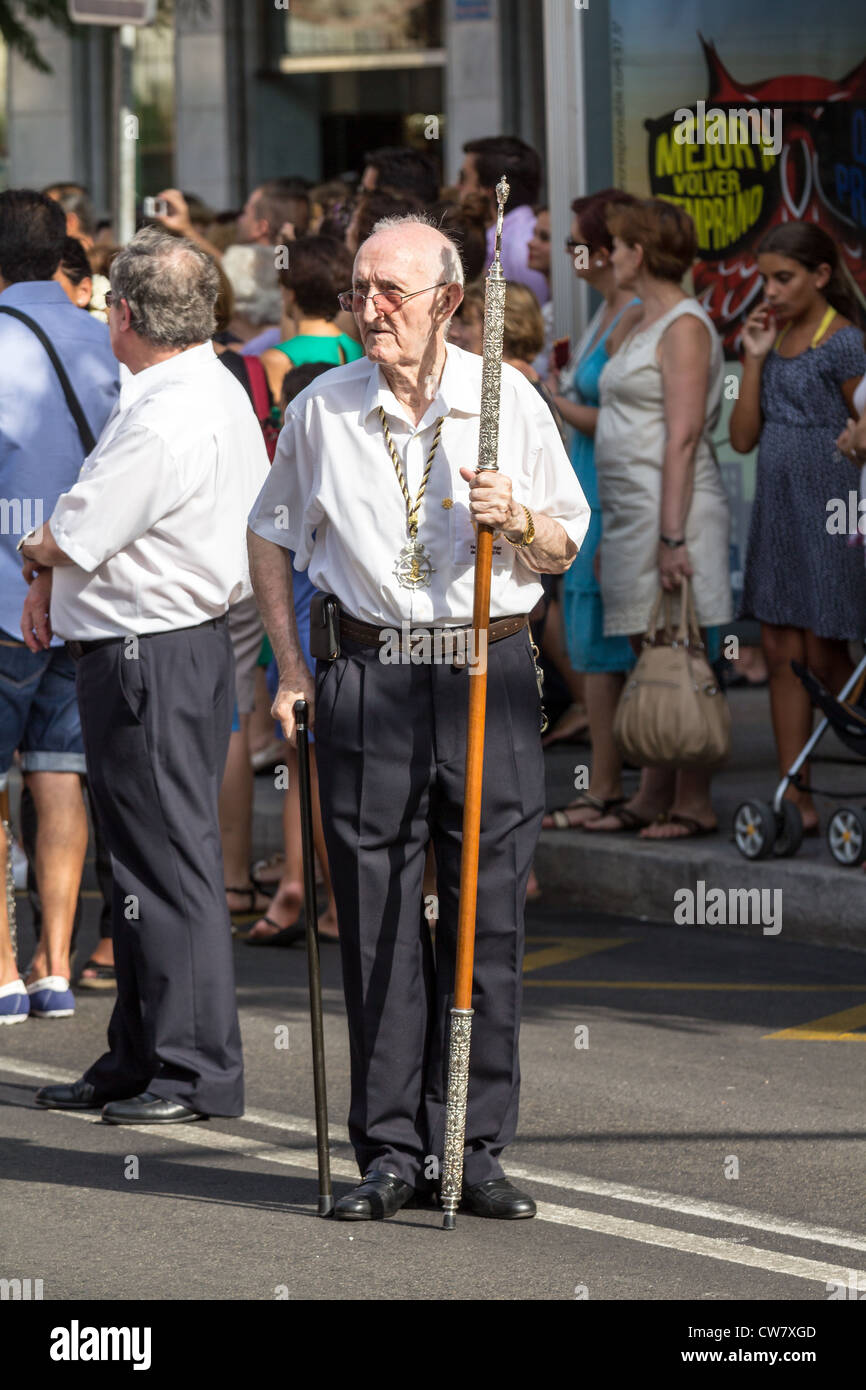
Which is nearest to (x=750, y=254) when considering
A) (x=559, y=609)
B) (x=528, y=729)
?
(x=559, y=609)

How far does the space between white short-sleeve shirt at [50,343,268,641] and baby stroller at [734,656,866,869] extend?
265 cm

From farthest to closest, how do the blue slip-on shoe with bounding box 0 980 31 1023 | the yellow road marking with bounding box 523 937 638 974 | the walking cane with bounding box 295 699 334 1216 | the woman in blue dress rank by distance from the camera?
the woman in blue dress < the yellow road marking with bounding box 523 937 638 974 < the blue slip-on shoe with bounding box 0 980 31 1023 < the walking cane with bounding box 295 699 334 1216

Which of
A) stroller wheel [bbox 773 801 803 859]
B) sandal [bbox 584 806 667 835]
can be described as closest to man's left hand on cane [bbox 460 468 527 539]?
stroller wheel [bbox 773 801 803 859]

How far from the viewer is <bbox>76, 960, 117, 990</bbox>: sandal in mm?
7293

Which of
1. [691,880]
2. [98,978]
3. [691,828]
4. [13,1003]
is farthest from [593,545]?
[13,1003]

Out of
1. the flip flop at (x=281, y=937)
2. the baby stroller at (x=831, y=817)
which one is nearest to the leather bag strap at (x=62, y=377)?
the flip flop at (x=281, y=937)

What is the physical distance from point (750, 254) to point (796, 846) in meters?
4.22

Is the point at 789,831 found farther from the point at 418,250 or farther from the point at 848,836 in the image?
the point at 418,250

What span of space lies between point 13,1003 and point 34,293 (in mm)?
2061

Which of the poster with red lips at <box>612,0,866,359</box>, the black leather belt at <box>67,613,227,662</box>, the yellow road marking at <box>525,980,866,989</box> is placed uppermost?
the poster with red lips at <box>612,0,866,359</box>

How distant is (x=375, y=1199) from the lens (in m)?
4.80

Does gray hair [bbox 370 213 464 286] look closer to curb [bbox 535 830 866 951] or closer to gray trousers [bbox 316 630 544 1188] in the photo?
gray trousers [bbox 316 630 544 1188]
